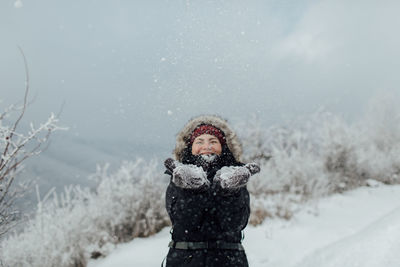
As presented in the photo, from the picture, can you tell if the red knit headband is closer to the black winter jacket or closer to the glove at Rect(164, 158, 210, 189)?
the black winter jacket

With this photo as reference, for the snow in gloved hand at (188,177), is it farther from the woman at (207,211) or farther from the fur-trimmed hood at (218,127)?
the fur-trimmed hood at (218,127)

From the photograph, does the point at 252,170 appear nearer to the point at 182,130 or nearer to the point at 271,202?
the point at 182,130

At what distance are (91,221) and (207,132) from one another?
618cm

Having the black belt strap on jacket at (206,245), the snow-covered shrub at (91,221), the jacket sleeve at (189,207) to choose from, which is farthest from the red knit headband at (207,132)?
the snow-covered shrub at (91,221)

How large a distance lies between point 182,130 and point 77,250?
5072 millimetres

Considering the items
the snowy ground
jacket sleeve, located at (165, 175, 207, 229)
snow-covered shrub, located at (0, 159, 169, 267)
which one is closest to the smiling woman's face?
jacket sleeve, located at (165, 175, 207, 229)

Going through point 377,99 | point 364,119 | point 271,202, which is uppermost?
point 377,99

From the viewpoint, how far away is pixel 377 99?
77.4ft

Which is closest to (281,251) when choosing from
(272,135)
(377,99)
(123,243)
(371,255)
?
(371,255)

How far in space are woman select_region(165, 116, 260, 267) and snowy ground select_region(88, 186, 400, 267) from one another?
1.88 m

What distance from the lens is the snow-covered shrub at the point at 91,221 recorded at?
659cm

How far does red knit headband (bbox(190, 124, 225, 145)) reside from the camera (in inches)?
102

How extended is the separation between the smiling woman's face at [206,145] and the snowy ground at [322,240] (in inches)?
80.8

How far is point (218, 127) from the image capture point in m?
2.74
